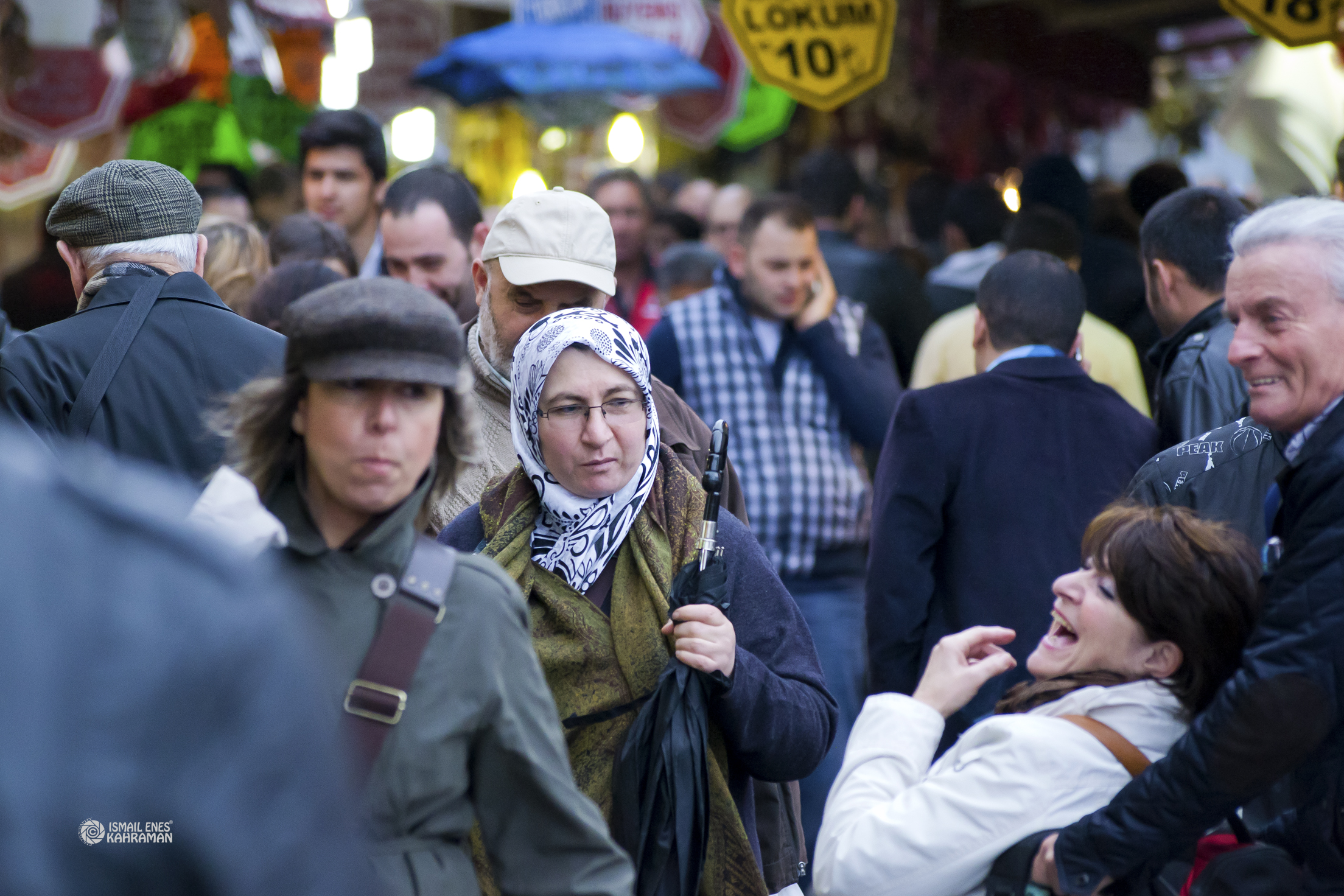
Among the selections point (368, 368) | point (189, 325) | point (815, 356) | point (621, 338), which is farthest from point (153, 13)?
point (368, 368)

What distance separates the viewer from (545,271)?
10.8 feet

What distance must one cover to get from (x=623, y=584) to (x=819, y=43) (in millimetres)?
4251

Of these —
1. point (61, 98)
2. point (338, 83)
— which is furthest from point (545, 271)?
point (338, 83)

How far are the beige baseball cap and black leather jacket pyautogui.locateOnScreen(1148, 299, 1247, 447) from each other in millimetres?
1756

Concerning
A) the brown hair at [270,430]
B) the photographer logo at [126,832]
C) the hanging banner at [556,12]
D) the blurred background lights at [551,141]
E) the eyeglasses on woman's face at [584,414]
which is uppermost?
the hanging banner at [556,12]

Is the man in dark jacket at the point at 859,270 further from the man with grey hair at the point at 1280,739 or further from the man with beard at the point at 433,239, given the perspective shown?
the man with grey hair at the point at 1280,739

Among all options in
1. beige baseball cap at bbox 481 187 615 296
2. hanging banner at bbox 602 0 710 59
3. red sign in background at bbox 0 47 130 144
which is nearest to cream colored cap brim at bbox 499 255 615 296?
beige baseball cap at bbox 481 187 615 296

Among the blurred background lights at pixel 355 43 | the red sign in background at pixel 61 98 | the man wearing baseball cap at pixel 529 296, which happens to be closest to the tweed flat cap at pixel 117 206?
the man wearing baseball cap at pixel 529 296

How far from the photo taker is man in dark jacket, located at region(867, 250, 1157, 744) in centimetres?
393

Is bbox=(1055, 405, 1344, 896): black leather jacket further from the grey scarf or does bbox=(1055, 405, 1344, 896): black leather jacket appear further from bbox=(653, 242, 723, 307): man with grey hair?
bbox=(653, 242, 723, 307): man with grey hair

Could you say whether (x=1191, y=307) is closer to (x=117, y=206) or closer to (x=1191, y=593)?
(x=1191, y=593)

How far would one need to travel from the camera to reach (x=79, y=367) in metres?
3.07

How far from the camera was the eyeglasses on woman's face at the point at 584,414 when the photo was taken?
268cm

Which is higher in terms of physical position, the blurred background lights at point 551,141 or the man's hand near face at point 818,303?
the blurred background lights at point 551,141
